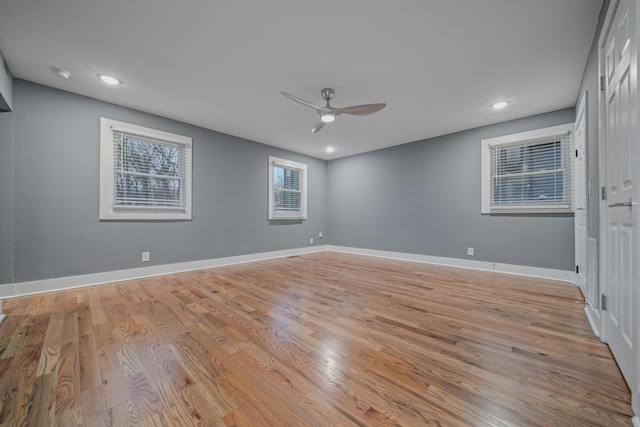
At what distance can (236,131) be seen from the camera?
15.2 feet

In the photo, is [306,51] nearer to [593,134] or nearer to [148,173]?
[593,134]

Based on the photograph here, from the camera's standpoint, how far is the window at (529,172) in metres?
3.60

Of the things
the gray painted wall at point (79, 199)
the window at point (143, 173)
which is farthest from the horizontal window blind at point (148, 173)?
the gray painted wall at point (79, 199)

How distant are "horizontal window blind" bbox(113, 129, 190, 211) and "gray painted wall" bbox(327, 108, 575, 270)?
3.69 metres

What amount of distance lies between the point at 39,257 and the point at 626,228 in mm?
5301

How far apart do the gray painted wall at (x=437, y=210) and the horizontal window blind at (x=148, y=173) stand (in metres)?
3.69

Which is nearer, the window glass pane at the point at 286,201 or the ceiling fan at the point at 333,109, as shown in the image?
the ceiling fan at the point at 333,109

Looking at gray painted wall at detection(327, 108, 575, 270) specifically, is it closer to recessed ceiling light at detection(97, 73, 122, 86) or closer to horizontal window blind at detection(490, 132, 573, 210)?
horizontal window blind at detection(490, 132, 573, 210)

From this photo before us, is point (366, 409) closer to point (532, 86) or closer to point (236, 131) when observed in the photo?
point (532, 86)

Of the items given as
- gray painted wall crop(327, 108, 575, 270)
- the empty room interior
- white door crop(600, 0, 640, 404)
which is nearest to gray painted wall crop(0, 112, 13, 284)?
the empty room interior

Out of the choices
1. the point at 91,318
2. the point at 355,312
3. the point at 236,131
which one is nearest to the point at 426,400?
the point at 355,312

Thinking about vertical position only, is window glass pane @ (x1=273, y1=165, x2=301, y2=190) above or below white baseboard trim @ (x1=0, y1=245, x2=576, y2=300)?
above

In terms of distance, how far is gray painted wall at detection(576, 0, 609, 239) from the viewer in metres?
2.04

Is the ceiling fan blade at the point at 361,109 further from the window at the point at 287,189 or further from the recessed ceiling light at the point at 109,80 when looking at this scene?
the window at the point at 287,189
